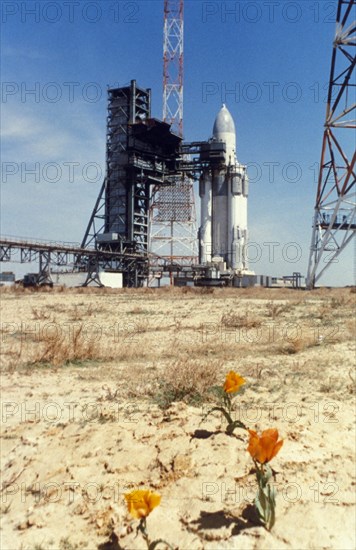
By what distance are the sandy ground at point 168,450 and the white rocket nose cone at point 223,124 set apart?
62802 mm

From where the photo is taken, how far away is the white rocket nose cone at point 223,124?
6706 cm

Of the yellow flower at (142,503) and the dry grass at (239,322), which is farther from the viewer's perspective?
the dry grass at (239,322)

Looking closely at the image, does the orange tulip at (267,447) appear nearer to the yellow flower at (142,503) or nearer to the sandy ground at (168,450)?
the sandy ground at (168,450)

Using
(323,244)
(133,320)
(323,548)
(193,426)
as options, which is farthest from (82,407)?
(323,244)

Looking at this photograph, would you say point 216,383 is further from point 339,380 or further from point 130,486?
point 130,486

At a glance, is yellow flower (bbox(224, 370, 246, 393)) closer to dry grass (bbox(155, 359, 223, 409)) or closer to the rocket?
dry grass (bbox(155, 359, 223, 409))

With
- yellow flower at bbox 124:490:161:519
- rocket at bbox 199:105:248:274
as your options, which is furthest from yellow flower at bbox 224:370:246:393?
rocket at bbox 199:105:248:274

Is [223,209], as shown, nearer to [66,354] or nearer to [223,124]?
Answer: [223,124]

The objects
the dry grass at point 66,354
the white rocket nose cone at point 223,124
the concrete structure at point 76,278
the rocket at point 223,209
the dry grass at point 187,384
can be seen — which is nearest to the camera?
the dry grass at point 187,384

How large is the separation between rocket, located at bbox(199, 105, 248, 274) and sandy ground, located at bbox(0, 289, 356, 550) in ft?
180

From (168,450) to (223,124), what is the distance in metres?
67.8

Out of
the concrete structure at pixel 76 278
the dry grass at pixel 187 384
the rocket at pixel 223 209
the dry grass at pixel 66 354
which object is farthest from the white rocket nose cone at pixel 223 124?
the dry grass at pixel 187 384

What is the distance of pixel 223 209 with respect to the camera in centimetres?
6456

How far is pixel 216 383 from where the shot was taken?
688 centimetres
